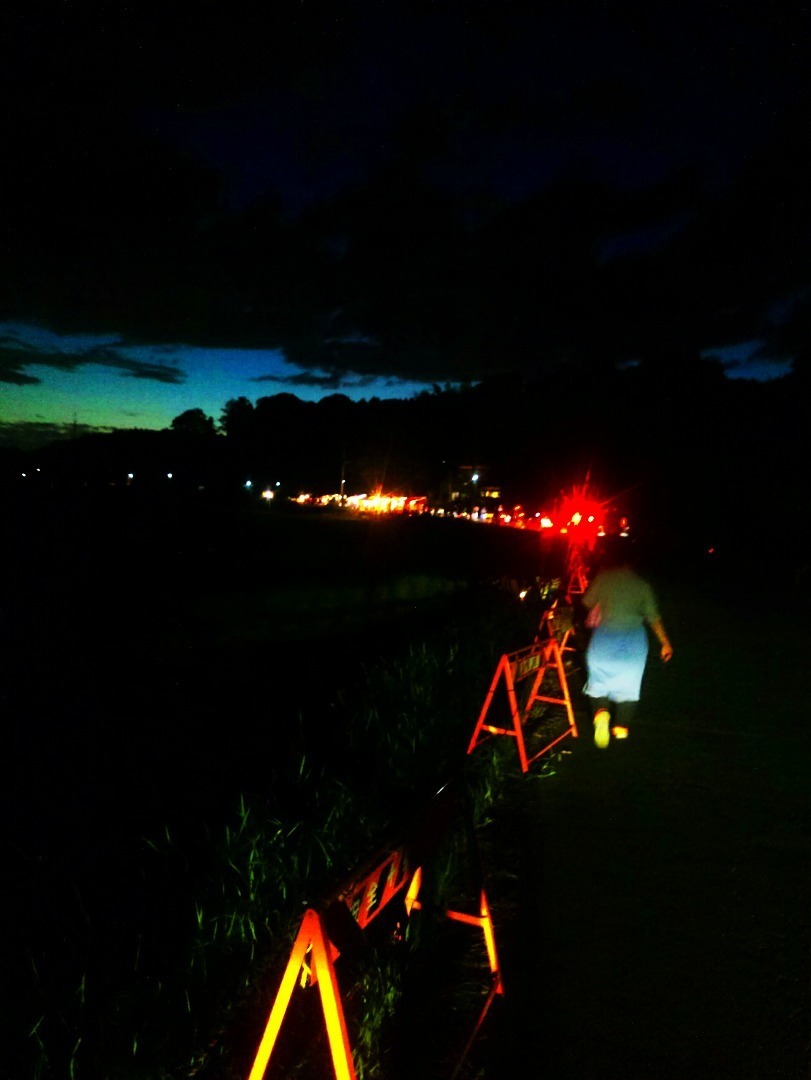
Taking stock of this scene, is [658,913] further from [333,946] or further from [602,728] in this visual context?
[602,728]

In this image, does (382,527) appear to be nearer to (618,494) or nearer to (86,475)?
(618,494)

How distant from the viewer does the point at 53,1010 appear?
9.98ft

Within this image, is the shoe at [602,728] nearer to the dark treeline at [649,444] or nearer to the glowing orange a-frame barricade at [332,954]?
the glowing orange a-frame barricade at [332,954]

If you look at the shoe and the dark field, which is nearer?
the dark field

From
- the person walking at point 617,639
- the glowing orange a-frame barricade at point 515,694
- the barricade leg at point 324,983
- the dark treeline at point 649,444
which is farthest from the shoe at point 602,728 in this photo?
the dark treeline at point 649,444

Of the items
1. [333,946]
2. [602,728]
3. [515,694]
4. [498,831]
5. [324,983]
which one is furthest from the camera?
[515,694]

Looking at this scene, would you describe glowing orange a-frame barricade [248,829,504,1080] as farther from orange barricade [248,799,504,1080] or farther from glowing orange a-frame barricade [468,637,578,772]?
glowing orange a-frame barricade [468,637,578,772]

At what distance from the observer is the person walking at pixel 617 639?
6.62m

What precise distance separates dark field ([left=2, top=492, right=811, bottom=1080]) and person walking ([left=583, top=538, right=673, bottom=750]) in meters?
0.40

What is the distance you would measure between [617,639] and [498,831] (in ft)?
7.02

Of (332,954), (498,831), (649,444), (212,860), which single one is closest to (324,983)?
(332,954)

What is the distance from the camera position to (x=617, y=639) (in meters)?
6.63

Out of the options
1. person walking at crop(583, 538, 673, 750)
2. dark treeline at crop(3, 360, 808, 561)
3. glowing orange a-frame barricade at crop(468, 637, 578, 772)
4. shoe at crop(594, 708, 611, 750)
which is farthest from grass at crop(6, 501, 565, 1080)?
dark treeline at crop(3, 360, 808, 561)

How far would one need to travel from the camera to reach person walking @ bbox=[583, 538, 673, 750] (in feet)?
21.7
